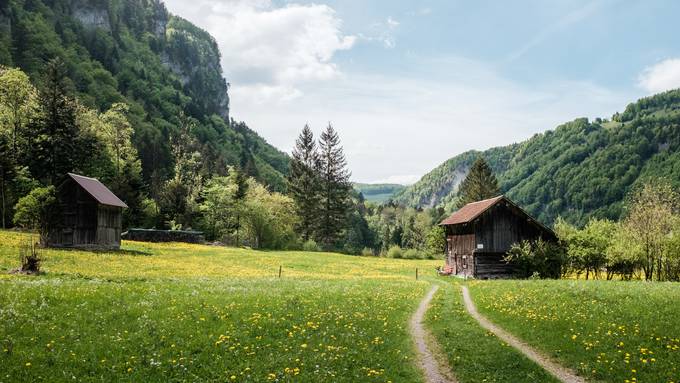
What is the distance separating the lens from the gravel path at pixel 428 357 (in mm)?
13102

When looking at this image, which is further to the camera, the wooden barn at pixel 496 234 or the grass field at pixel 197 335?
the wooden barn at pixel 496 234

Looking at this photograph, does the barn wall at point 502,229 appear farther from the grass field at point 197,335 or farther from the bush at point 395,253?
the bush at point 395,253

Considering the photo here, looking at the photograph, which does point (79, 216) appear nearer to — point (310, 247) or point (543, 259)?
point (310, 247)

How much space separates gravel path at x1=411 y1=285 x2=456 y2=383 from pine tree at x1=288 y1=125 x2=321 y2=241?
75946mm

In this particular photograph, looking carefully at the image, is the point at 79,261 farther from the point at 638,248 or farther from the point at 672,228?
the point at 672,228

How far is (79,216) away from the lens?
168ft

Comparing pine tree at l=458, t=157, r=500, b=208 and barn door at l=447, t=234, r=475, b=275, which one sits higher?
pine tree at l=458, t=157, r=500, b=208

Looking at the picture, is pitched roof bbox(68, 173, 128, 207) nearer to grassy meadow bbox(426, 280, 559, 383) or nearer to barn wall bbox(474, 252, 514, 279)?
barn wall bbox(474, 252, 514, 279)

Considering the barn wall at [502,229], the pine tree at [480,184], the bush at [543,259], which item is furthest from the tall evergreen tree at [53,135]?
the pine tree at [480,184]

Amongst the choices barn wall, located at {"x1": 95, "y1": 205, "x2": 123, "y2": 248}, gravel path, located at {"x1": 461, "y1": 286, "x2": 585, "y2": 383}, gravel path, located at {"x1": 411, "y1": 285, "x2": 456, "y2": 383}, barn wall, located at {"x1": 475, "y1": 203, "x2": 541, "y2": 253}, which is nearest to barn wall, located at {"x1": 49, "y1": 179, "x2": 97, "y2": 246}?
barn wall, located at {"x1": 95, "y1": 205, "x2": 123, "y2": 248}

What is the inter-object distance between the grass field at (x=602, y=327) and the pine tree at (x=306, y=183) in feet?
234

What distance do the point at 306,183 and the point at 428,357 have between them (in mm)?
85023

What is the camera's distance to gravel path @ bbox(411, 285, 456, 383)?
43.0 ft

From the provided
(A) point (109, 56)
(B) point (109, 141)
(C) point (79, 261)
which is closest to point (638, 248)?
(C) point (79, 261)
